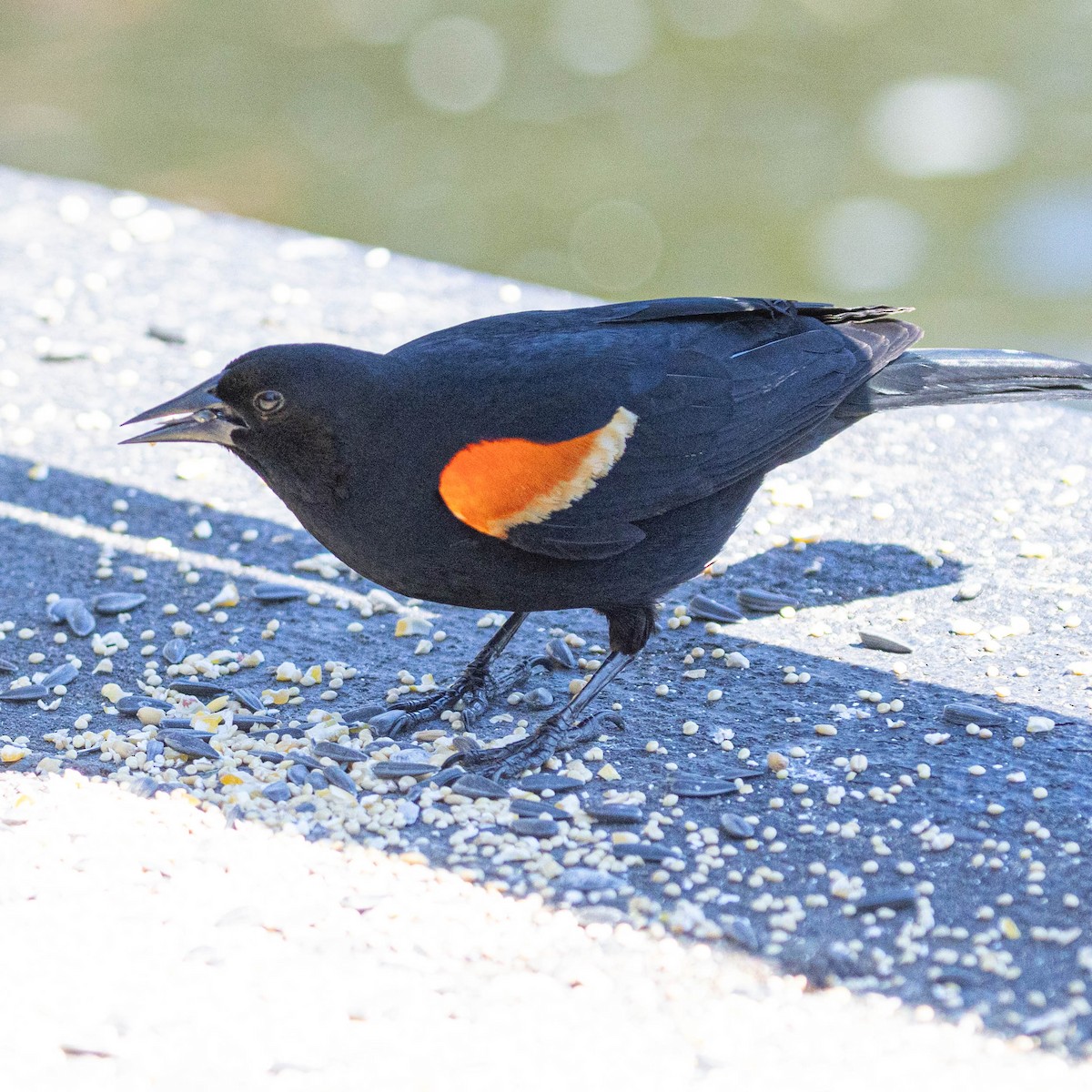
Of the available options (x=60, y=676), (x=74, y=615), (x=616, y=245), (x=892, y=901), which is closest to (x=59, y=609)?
(x=74, y=615)

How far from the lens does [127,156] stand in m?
11.8

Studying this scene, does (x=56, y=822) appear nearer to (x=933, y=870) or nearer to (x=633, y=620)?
(x=633, y=620)

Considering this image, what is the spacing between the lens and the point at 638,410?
3215 mm

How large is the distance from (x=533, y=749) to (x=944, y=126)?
10641 millimetres

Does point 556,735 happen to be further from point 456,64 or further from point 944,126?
point 456,64

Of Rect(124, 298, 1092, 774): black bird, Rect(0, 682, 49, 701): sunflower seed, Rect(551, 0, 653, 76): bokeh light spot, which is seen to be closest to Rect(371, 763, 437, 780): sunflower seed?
Rect(124, 298, 1092, 774): black bird

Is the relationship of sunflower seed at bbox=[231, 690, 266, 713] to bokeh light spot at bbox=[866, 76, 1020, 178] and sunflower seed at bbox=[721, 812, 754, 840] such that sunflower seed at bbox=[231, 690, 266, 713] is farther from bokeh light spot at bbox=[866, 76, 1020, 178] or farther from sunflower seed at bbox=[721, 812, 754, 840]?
bokeh light spot at bbox=[866, 76, 1020, 178]

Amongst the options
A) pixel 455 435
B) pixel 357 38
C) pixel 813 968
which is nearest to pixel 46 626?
Result: pixel 455 435

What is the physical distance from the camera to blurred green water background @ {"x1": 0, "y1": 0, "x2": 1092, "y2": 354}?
1067 centimetres

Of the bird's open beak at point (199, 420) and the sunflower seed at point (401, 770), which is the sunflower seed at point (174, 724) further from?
the bird's open beak at point (199, 420)

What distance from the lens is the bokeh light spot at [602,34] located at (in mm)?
13594

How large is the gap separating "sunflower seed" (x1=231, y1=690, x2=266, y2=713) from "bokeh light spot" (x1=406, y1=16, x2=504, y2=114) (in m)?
10.1

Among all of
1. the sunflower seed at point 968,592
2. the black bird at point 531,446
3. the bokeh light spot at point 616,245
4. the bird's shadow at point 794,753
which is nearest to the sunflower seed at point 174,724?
the bird's shadow at point 794,753

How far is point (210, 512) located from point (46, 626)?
2.54 feet
